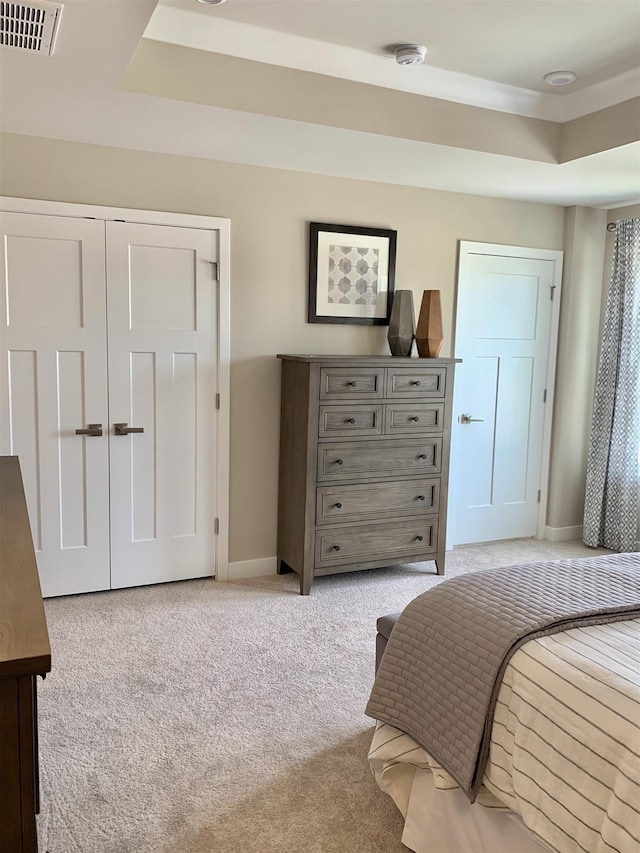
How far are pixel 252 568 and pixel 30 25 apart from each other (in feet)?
9.47

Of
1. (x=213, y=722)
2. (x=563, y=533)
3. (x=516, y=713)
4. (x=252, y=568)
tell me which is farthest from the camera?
(x=563, y=533)

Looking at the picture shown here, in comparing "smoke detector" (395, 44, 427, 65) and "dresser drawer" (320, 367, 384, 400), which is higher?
"smoke detector" (395, 44, 427, 65)

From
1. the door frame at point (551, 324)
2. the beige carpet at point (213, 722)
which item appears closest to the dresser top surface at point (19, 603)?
the beige carpet at point (213, 722)

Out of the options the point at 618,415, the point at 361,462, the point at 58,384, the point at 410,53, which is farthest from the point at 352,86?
the point at 618,415

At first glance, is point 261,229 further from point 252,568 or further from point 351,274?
point 252,568

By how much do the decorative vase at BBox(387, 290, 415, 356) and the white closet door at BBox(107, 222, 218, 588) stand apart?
108cm

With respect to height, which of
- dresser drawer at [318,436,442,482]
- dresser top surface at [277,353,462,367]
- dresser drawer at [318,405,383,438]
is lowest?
dresser drawer at [318,436,442,482]

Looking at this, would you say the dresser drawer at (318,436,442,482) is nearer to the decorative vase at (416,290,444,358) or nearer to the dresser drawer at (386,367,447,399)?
the dresser drawer at (386,367,447,399)

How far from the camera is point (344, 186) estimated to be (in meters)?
4.02

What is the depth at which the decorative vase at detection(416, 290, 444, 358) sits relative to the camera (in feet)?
13.3

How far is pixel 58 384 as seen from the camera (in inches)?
137

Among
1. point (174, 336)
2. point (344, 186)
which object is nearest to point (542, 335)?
point (344, 186)

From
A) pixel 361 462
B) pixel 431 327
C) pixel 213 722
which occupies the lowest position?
pixel 213 722

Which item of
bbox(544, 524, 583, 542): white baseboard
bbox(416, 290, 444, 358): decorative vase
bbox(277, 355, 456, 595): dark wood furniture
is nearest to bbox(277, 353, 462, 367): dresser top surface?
bbox(277, 355, 456, 595): dark wood furniture
